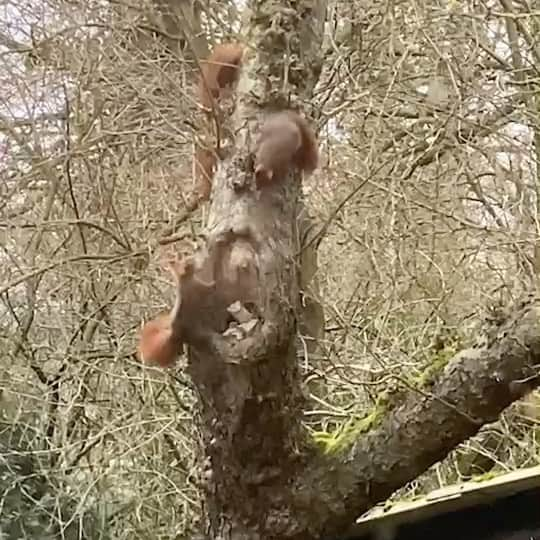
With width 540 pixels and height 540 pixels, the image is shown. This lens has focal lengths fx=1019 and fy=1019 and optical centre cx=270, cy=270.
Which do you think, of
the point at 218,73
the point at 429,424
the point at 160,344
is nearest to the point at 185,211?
the point at 218,73

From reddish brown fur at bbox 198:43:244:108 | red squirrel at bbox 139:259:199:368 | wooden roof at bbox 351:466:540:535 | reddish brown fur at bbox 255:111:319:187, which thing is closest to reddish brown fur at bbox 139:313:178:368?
red squirrel at bbox 139:259:199:368

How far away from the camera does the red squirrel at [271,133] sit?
2.15m

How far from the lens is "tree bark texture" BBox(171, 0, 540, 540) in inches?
83.4

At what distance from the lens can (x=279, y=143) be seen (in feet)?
7.06

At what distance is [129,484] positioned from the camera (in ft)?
11.5

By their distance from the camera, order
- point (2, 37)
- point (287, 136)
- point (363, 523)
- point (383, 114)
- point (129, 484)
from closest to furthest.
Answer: point (287, 136), point (363, 523), point (383, 114), point (2, 37), point (129, 484)

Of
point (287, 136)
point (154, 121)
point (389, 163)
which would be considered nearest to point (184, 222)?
point (154, 121)

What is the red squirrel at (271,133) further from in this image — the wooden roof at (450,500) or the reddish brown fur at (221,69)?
the wooden roof at (450,500)

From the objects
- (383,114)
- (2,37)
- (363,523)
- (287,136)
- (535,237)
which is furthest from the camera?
(2,37)

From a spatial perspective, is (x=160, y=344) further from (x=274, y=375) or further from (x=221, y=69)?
(x=221, y=69)

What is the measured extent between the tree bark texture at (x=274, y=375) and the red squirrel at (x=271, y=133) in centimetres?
3

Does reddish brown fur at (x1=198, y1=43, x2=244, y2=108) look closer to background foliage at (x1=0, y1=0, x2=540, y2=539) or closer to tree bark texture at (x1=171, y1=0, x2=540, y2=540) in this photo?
tree bark texture at (x1=171, y1=0, x2=540, y2=540)

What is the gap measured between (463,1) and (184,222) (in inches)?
42.4

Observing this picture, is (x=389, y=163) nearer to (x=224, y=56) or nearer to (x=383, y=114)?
(x=383, y=114)
